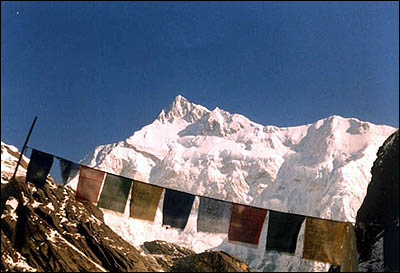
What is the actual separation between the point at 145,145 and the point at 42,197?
91558 millimetres

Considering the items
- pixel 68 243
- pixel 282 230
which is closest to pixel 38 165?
pixel 282 230

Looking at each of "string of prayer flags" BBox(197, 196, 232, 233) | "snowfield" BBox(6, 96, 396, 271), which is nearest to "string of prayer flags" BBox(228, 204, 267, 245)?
"string of prayer flags" BBox(197, 196, 232, 233)

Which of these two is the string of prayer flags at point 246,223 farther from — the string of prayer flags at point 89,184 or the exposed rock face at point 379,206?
the string of prayer flags at point 89,184

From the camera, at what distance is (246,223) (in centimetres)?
1222

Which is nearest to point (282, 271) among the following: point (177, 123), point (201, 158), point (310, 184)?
point (310, 184)

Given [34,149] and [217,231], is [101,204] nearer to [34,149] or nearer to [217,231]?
[34,149]

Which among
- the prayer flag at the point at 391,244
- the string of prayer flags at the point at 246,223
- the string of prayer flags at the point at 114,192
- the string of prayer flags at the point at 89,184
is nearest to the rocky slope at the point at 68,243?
the string of prayer flags at the point at 89,184

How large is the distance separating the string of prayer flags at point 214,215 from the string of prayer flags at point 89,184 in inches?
118

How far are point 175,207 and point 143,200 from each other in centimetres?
93

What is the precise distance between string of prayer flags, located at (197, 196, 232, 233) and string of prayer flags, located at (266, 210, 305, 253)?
118cm

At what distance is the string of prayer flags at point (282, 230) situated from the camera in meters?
12.0

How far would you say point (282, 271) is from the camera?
13012 cm

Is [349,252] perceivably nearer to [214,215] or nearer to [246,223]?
[246,223]

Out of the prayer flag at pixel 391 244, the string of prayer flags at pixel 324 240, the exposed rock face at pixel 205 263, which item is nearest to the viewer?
the prayer flag at pixel 391 244
